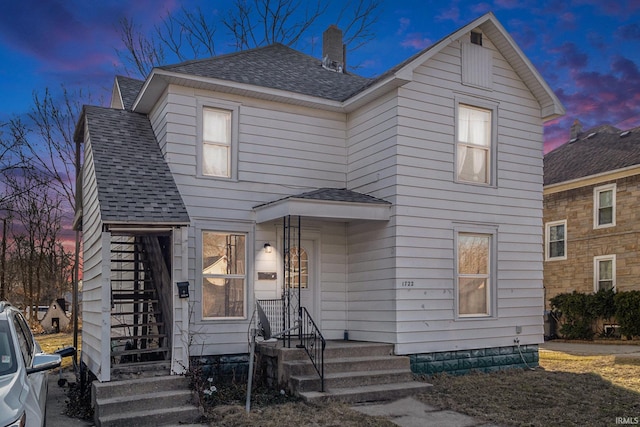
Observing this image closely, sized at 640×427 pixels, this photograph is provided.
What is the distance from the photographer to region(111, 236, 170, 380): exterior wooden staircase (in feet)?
25.9

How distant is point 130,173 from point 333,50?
7204 mm

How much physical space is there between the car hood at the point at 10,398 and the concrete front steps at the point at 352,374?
165 inches

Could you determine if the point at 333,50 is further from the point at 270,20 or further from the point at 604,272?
the point at 604,272

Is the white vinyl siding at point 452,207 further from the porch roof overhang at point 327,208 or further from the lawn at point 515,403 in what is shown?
the lawn at point 515,403

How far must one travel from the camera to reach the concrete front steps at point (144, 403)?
22.6 ft

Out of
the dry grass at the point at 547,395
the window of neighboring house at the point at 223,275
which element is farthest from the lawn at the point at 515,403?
the window of neighboring house at the point at 223,275

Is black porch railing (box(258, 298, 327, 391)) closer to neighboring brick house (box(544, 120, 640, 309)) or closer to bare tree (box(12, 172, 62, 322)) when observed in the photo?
neighboring brick house (box(544, 120, 640, 309))

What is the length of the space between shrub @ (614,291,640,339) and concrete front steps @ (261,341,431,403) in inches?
408

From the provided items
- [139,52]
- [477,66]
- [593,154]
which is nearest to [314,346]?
[477,66]

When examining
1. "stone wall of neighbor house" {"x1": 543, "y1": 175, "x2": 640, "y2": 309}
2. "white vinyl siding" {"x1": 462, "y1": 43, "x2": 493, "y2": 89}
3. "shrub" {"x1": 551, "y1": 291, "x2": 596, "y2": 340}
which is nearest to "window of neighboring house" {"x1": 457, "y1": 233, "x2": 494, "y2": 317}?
"white vinyl siding" {"x1": 462, "y1": 43, "x2": 493, "y2": 89}

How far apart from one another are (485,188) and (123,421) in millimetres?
7430

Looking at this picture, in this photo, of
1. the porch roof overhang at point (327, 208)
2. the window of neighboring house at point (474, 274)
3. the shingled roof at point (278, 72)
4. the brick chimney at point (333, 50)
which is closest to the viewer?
the porch roof overhang at point (327, 208)

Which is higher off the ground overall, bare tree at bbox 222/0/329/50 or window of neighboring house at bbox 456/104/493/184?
bare tree at bbox 222/0/329/50

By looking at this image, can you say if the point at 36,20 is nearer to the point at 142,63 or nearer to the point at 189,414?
the point at 142,63
